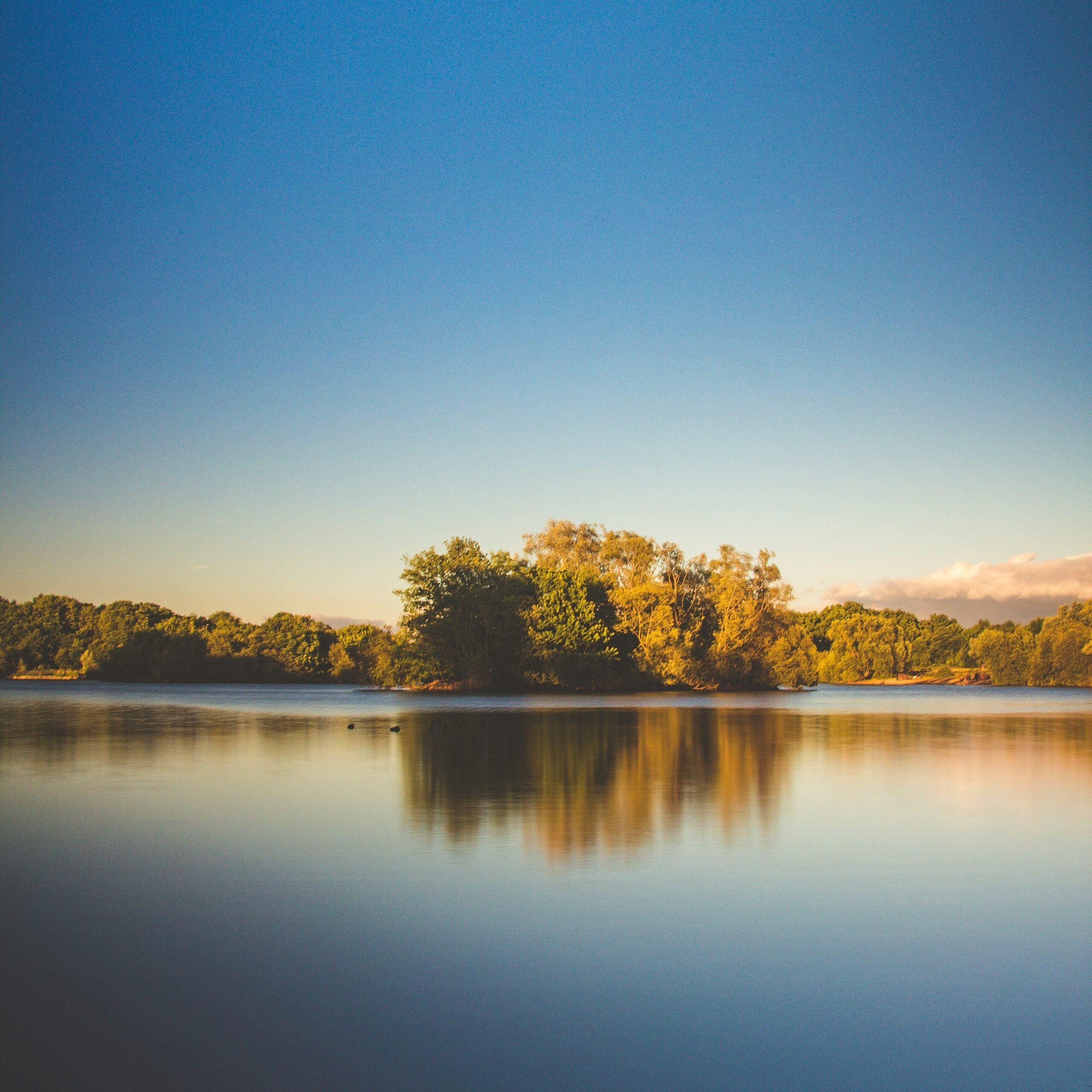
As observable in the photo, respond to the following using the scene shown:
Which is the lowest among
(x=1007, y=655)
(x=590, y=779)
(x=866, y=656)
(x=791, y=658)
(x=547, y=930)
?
(x=866, y=656)

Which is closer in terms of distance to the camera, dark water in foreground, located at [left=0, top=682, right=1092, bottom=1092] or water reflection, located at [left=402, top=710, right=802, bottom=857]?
dark water in foreground, located at [left=0, top=682, right=1092, bottom=1092]

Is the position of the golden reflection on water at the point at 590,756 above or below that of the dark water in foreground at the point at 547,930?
below

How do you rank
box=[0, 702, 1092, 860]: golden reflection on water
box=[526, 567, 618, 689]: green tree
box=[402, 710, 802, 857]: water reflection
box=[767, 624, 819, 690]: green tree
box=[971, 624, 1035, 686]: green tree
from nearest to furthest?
box=[402, 710, 802, 857]: water reflection, box=[0, 702, 1092, 860]: golden reflection on water, box=[526, 567, 618, 689]: green tree, box=[767, 624, 819, 690]: green tree, box=[971, 624, 1035, 686]: green tree

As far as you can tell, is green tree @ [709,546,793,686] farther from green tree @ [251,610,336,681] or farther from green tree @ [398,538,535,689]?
green tree @ [251,610,336,681]

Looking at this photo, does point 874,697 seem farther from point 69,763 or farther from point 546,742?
point 69,763

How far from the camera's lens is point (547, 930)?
5.84 m

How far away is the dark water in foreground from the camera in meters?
4.06

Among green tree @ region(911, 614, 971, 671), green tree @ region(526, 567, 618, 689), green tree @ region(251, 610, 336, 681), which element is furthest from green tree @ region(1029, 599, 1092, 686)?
green tree @ region(251, 610, 336, 681)

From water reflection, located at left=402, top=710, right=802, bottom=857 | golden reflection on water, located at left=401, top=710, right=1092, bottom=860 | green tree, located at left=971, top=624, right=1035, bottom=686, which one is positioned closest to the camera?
water reflection, located at left=402, top=710, right=802, bottom=857

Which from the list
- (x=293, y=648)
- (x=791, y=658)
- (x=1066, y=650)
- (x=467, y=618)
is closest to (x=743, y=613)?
(x=791, y=658)

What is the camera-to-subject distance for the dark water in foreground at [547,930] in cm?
406

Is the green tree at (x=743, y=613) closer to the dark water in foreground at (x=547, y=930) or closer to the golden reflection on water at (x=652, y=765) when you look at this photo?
the golden reflection on water at (x=652, y=765)

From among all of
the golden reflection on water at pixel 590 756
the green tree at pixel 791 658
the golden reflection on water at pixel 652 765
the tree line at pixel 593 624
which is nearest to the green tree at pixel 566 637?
the tree line at pixel 593 624

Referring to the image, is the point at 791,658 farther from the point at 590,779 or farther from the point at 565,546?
the point at 590,779
